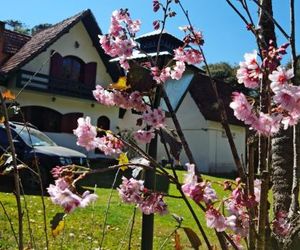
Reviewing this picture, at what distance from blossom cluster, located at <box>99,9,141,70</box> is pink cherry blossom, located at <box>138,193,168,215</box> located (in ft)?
2.00

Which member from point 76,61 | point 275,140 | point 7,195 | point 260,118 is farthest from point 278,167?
point 76,61

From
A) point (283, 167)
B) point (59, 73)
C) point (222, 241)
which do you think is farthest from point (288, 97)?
point (59, 73)

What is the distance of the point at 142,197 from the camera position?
6.04 feet

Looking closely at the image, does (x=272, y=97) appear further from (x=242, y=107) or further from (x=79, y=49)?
(x=79, y=49)

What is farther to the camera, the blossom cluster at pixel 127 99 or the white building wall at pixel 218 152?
the white building wall at pixel 218 152

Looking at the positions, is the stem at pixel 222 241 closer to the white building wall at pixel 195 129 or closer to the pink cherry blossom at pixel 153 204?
the pink cherry blossom at pixel 153 204

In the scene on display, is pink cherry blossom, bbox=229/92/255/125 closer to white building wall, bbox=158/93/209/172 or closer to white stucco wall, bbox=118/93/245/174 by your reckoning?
white stucco wall, bbox=118/93/245/174

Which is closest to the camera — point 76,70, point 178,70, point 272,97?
point 272,97

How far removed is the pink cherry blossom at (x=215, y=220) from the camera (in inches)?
58.3

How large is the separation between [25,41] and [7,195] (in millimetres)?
14187

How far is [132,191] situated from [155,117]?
0.32 metres

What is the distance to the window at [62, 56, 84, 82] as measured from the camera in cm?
2053

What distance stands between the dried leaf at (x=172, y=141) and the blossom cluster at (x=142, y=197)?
0.18 metres

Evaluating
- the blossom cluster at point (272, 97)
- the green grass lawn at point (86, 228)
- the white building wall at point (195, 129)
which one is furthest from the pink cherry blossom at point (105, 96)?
the white building wall at point (195, 129)
